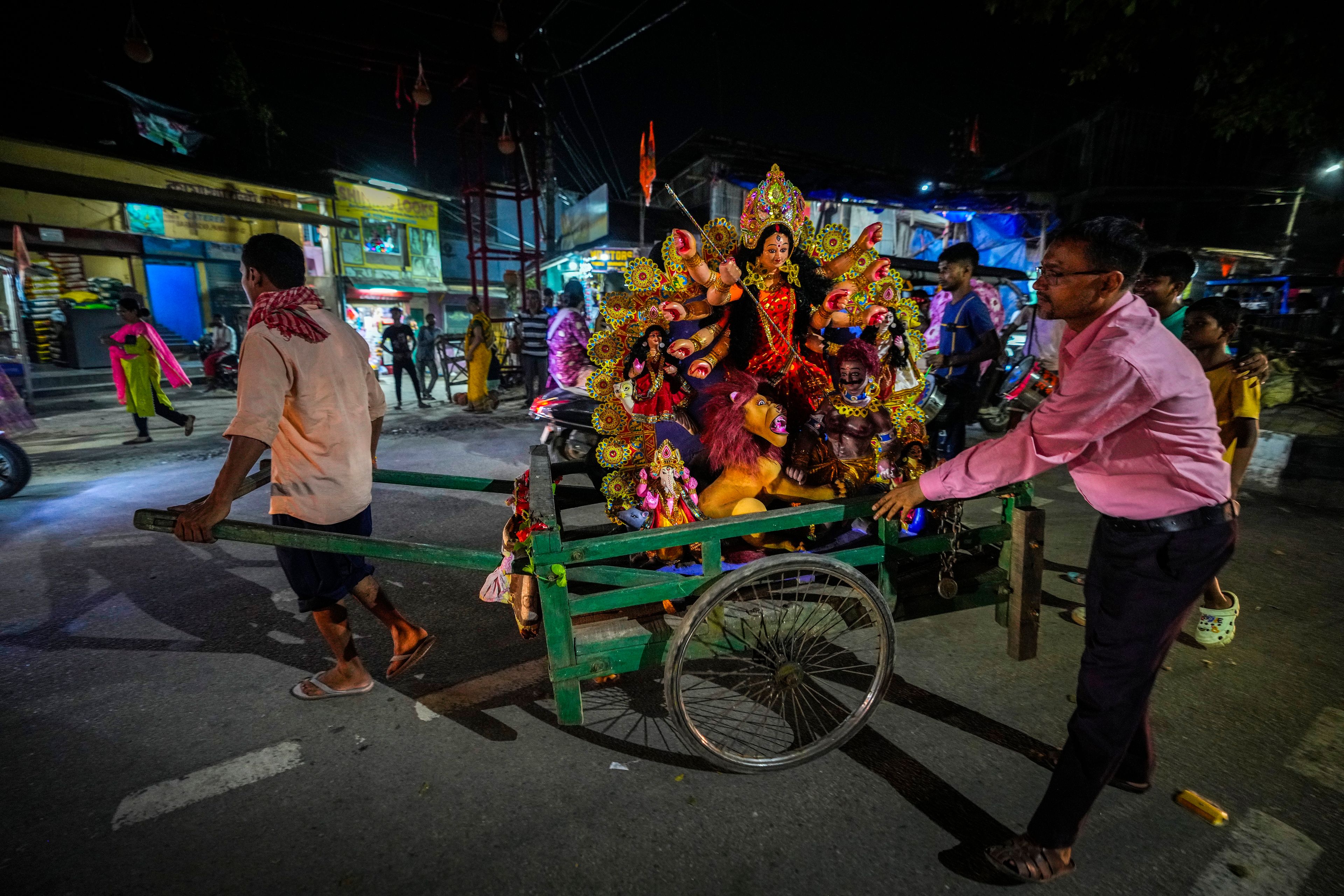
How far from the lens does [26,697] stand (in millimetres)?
2713

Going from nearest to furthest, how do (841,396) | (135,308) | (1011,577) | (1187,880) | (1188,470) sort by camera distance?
(1188,470)
(1187,880)
(1011,577)
(841,396)
(135,308)

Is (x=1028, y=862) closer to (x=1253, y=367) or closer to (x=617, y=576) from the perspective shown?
(x=617, y=576)

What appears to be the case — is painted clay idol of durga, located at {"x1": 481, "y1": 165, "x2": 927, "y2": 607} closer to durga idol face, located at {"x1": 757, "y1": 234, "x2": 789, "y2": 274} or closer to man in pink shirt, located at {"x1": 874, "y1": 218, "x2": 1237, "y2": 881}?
durga idol face, located at {"x1": 757, "y1": 234, "x2": 789, "y2": 274}

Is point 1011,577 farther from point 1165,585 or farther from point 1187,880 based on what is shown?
point 1187,880

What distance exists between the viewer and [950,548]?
8.11 feet

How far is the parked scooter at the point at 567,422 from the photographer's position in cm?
586

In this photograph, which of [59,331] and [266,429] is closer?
[266,429]

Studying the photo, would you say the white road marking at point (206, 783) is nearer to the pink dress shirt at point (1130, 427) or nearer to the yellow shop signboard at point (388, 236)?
the pink dress shirt at point (1130, 427)

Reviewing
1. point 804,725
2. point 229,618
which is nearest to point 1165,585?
point 804,725

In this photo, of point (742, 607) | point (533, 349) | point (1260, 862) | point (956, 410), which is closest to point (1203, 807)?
point (1260, 862)

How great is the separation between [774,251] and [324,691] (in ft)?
10.1

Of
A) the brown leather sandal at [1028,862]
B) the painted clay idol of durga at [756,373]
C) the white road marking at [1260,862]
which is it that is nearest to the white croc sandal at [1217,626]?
the white road marking at [1260,862]

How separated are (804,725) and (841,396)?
1.68 metres

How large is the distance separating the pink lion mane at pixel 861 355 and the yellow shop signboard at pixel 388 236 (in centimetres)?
2106
